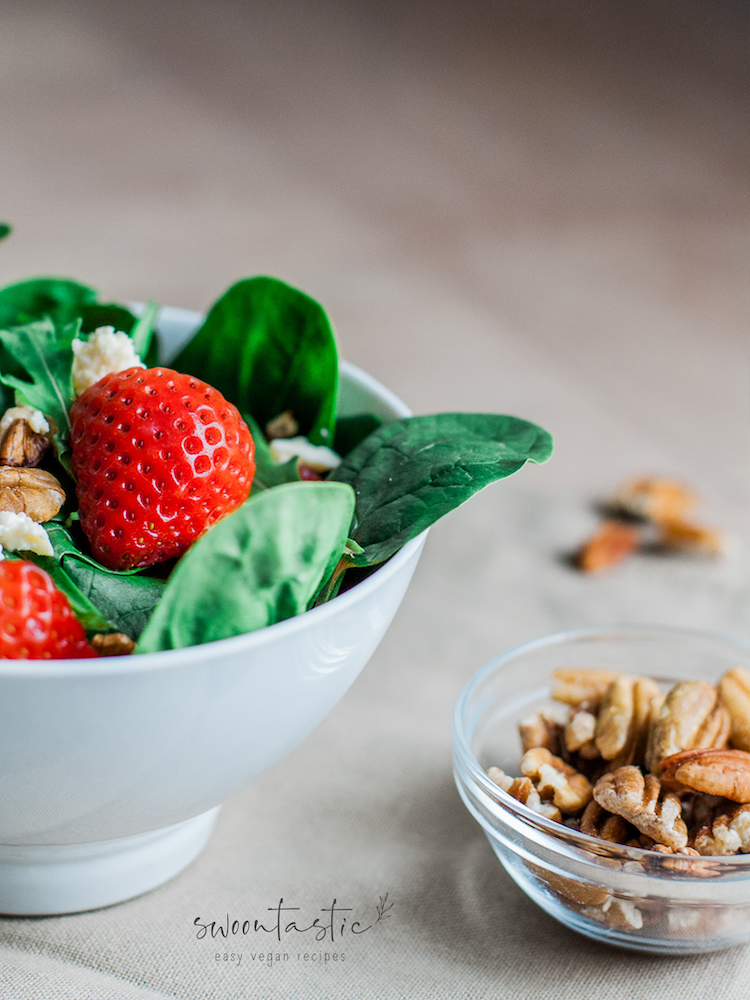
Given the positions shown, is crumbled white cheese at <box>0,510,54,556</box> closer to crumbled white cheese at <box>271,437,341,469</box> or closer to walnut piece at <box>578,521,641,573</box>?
crumbled white cheese at <box>271,437,341,469</box>

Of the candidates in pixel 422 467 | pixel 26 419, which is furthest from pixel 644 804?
pixel 26 419

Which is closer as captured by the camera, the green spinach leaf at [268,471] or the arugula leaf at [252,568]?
the arugula leaf at [252,568]

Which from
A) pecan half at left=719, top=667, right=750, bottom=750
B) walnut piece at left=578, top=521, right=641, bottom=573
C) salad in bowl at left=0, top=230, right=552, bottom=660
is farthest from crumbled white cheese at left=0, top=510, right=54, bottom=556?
walnut piece at left=578, top=521, right=641, bottom=573

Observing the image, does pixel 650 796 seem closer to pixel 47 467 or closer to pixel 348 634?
pixel 348 634

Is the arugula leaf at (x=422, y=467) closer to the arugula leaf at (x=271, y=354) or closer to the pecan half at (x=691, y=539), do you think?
the arugula leaf at (x=271, y=354)

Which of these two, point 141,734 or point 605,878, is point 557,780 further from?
point 141,734

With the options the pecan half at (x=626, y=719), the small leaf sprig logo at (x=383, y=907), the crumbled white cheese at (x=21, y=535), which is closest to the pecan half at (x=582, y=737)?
the pecan half at (x=626, y=719)
